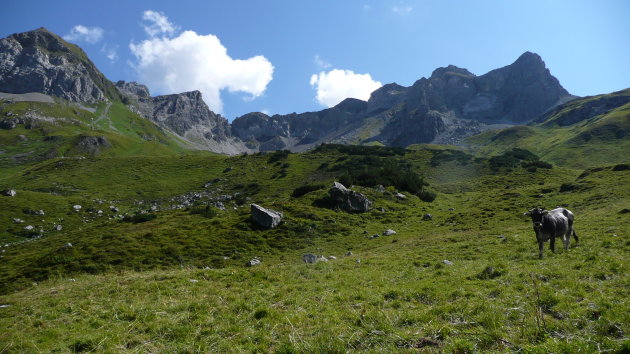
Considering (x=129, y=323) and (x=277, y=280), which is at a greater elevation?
(x=129, y=323)

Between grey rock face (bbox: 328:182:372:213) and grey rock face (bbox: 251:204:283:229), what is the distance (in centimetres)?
1000

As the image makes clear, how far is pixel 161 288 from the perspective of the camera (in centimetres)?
1493

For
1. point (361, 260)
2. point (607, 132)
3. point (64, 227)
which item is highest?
point (607, 132)

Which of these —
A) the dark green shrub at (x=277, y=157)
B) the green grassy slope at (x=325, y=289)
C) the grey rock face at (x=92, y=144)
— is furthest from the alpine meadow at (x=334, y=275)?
the grey rock face at (x=92, y=144)

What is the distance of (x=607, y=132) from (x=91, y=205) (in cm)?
22513

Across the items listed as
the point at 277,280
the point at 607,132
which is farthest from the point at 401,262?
the point at 607,132

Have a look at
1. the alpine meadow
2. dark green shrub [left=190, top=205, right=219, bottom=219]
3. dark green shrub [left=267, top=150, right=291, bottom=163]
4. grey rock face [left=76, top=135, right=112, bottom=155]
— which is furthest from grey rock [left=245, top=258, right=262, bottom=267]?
grey rock face [left=76, top=135, right=112, bottom=155]

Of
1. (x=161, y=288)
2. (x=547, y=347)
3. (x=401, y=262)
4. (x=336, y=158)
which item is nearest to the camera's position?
(x=547, y=347)

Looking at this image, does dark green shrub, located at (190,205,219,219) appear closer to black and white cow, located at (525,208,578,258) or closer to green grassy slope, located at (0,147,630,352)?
green grassy slope, located at (0,147,630,352)

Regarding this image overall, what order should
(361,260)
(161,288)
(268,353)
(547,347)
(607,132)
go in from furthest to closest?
(607,132) < (361,260) < (161,288) < (268,353) < (547,347)

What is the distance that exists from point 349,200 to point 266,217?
43.6ft

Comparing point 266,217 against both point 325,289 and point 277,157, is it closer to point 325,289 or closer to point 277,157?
point 325,289

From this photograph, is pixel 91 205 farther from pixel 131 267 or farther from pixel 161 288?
pixel 161 288

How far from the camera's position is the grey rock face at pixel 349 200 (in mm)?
43750
